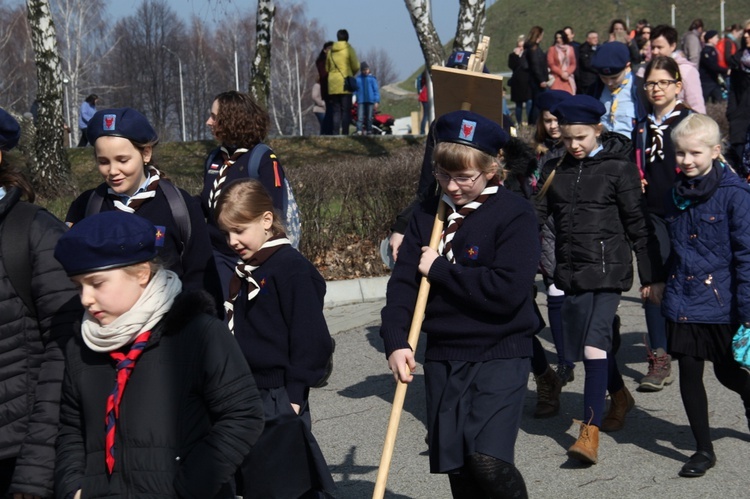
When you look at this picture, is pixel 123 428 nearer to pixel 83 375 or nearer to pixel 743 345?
pixel 83 375

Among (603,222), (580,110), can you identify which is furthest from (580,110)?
(603,222)

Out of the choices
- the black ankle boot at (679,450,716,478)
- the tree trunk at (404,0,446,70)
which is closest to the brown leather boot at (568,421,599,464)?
the black ankle boot at (679,450,716,478)

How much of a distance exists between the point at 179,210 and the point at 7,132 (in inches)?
42.2

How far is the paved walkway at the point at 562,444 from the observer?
5.25 meters

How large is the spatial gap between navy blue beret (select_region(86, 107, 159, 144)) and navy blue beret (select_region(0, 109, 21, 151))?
30.9 inches

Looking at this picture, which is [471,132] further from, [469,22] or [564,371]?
[469,22]

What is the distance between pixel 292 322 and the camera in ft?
13.1

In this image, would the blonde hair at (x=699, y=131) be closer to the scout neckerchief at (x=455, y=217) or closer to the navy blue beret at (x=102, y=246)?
the scout neckerchief at (x=455, y=217)

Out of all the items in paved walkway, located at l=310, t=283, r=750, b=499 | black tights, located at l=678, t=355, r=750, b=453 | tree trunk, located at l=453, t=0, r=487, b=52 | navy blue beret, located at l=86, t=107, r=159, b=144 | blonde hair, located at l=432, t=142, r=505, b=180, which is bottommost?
paved walkway, located at l=310, t=283, r=750, b=499

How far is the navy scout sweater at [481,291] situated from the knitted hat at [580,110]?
1659 mm

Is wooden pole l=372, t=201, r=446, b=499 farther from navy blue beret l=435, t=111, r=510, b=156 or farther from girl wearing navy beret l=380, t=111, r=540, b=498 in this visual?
navy blue beret l=435, t=111, r=510, b=156

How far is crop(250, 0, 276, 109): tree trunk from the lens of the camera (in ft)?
56.4

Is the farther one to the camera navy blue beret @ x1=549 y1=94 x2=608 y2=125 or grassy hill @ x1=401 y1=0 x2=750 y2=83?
grassy hill @ x1=401 y1=0 x2=750 y2=83

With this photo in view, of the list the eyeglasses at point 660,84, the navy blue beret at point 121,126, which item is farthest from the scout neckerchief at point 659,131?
the navy blue beret at point 121,126
